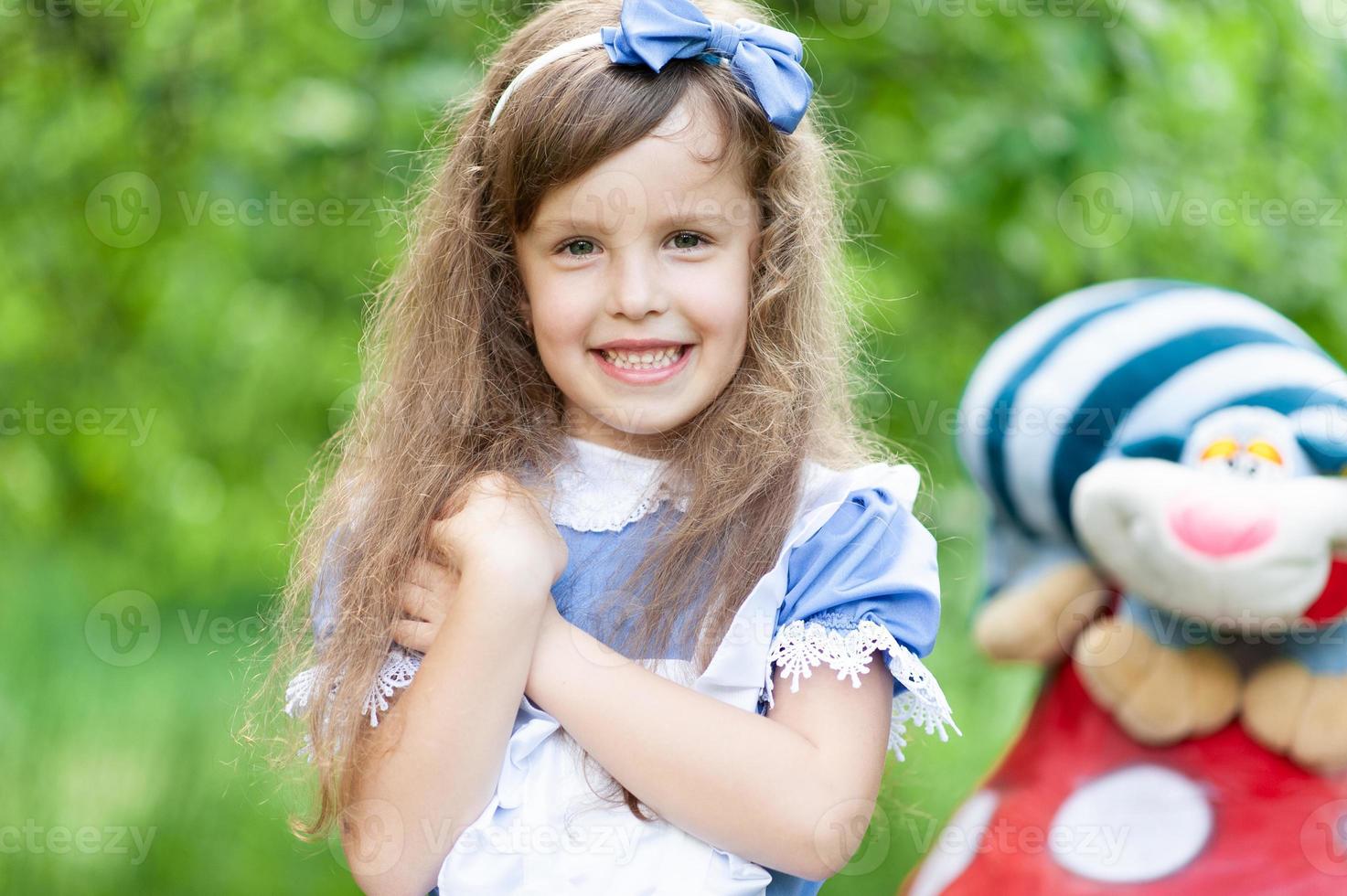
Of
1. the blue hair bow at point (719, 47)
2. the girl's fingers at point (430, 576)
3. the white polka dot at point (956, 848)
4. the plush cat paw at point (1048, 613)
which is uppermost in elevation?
the blue hair bow at point (719, 47)

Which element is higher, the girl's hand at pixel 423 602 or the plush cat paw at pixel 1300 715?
the girl's hand at pixel 423 602

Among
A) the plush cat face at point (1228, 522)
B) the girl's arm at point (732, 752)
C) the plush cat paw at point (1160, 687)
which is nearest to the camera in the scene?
the girl's arm at point (732, 752)

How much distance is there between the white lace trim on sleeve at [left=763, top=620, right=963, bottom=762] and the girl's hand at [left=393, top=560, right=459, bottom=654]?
1.05 ft

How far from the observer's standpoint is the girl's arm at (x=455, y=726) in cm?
125

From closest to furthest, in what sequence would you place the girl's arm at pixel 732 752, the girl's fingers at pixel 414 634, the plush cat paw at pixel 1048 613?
the girl's arm at pixel 732 752 < the girl's fingers at pixel 414 634 < the plush cat paw at pixel 1048 613

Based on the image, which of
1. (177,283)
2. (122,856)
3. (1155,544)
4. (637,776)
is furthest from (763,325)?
(122,856)

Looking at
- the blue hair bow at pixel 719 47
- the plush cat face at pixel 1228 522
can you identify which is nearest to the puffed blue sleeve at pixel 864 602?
the blue hair bow at pixel 719 47

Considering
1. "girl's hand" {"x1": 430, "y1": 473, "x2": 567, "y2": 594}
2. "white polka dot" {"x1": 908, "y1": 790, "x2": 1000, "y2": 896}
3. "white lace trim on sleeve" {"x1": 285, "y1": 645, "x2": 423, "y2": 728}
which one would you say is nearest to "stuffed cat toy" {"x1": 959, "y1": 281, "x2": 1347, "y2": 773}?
"white polka dot" {"x1": 908, "y1": 790, "x2": 1000, "y2": 896}

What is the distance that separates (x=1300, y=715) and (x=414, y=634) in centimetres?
114

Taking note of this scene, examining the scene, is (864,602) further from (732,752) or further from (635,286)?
(635,286)

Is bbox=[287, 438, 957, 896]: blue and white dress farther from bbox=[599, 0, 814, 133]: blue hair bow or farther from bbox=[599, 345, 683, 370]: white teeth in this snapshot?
bbox=[599, 0, 814, 133]: blue hair bow

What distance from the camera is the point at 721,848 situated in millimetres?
1264

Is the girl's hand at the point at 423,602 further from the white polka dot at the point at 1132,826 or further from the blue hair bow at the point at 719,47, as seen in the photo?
the white polka dot at the point at 1132,826

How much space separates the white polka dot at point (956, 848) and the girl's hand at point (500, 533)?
829 mm
